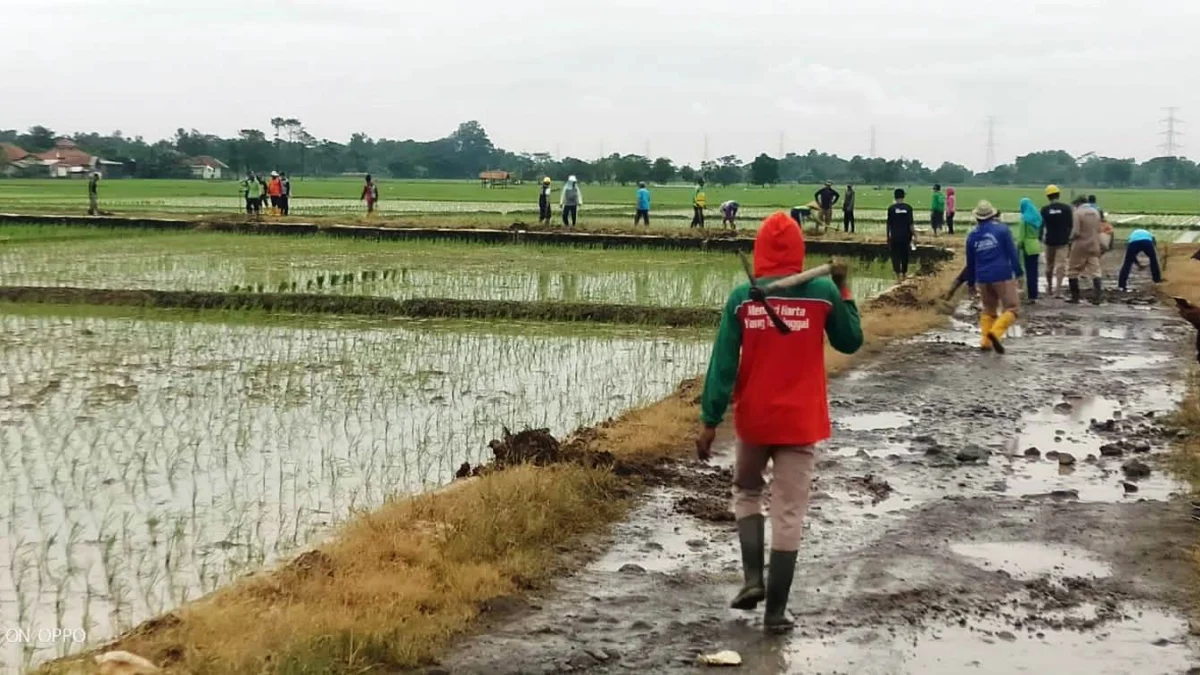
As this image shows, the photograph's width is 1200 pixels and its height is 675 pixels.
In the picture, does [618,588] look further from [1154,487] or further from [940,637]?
[1154,487]

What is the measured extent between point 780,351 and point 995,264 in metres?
7.43

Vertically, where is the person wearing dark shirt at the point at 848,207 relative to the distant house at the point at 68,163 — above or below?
below

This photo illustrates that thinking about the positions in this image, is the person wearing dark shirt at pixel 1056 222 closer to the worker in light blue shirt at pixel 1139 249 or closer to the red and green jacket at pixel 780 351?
the worker in light blue shirt at pixel 1139 249

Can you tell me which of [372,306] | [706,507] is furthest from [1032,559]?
[372,306]

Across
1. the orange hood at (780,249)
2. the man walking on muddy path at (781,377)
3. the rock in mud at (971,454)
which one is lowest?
the rock in mud at (971,454)

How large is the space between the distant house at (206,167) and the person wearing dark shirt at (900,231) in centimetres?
7611

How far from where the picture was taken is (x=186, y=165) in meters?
89.1

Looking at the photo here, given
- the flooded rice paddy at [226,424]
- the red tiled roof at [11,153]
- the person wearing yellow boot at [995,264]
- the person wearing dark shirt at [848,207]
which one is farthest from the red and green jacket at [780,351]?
the red tiled roof at [11,153]

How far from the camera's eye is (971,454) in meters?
7.64

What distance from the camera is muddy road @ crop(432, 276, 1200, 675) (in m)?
4.50

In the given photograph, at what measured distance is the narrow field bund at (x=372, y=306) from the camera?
15.3 meters

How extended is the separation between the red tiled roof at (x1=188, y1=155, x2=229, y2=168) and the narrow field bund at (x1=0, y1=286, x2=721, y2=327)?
7886 cm

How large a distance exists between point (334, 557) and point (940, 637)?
229cm

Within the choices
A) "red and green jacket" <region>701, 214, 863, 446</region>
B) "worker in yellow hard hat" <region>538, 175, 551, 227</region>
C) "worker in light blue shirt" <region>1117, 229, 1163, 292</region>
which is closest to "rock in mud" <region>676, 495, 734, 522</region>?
"red and green jacket" <region>701, 214, 863, 446</region>
